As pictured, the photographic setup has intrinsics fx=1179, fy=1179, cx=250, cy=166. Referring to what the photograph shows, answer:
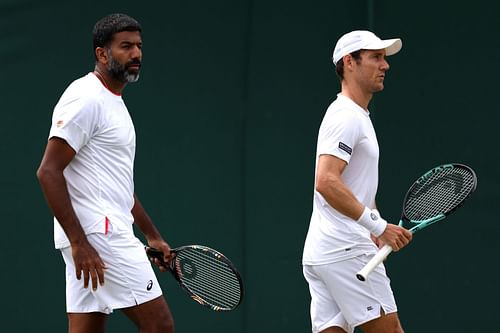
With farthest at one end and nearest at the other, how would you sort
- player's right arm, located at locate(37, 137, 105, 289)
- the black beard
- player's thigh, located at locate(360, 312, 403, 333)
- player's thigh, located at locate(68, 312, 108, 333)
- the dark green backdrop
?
the dark green backdrop, player's thigh, located at locate(360, 312, 403, 333), the black beard, player's thigh, located at locate(68, 312, 108, 333), player's right arm, located at locate(37, 137, 105, 289)

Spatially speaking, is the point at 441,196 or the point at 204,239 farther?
the point at 204,239

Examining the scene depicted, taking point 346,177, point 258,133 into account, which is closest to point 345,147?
point 346,177

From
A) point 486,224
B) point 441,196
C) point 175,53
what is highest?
point 175,53

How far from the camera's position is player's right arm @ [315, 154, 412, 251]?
5.39m

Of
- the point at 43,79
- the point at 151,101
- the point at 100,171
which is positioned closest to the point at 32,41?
the point at 43,79

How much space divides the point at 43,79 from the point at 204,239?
54.9 inches

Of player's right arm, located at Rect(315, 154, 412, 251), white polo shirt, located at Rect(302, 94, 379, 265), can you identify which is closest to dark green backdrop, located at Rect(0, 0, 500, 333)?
white polo shirt, located at Rect(302, 94, 379, 265)

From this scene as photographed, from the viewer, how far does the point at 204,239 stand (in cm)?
Result: 735

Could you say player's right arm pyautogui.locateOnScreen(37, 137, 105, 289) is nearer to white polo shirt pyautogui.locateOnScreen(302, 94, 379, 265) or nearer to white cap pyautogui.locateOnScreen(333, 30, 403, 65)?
white polo shirt pyautogui.locateOnScreen(302, 94, 379, 265)

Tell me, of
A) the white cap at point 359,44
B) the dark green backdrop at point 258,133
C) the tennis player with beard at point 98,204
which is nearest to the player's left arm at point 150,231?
the tennis player with beard at point 98,204

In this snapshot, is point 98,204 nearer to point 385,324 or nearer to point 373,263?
point 373,263

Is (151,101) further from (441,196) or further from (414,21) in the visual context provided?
(441,196)

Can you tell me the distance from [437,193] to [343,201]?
24.4 inches

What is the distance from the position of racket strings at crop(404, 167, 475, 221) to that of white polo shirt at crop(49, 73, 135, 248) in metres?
Result: 1.41
